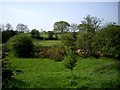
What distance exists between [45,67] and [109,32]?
1600cm

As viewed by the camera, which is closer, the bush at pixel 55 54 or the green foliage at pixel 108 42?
the green foliage at pixel 108 42

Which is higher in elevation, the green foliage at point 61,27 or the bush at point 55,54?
the green foliage at point 61,27

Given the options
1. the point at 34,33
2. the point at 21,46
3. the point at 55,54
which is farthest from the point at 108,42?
the point at 34,33

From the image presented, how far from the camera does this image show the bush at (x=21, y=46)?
3919 centimetres

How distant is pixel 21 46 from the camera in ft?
129

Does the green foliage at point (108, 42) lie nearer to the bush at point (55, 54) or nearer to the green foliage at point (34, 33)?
the bush at point (55, 54)

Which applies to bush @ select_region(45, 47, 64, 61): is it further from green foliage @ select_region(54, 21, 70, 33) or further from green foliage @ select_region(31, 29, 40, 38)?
green foliage @ select_region(54, 21, 70, 33)

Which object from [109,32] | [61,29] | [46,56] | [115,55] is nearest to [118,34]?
[109,32]

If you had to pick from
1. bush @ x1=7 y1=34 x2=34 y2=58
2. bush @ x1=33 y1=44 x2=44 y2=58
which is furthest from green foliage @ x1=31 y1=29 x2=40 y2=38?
bush @ x1=7 y1=34 x2=34 y2=58

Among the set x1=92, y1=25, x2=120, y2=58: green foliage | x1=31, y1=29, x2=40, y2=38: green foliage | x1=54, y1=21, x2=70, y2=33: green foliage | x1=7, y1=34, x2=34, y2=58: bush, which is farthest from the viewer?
x1=54, y1=21, x2=70, y2=33: green foliage

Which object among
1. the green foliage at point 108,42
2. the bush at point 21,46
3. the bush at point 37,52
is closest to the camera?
the green foliage at point 108,42

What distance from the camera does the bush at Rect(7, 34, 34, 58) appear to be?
39.2 m

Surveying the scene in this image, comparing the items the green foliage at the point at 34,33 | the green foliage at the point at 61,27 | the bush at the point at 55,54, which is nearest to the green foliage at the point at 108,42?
the bush at the point at 55,54

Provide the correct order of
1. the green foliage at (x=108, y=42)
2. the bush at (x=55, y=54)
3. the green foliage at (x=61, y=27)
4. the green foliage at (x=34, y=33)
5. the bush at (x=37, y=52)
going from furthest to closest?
the green foliage at (x=61, y=27), the green foliage at (x=34, y=33), the bush at (x=37, y=52), the bush at (x=55, y=54), the green foliage at (x=108, y=42)
